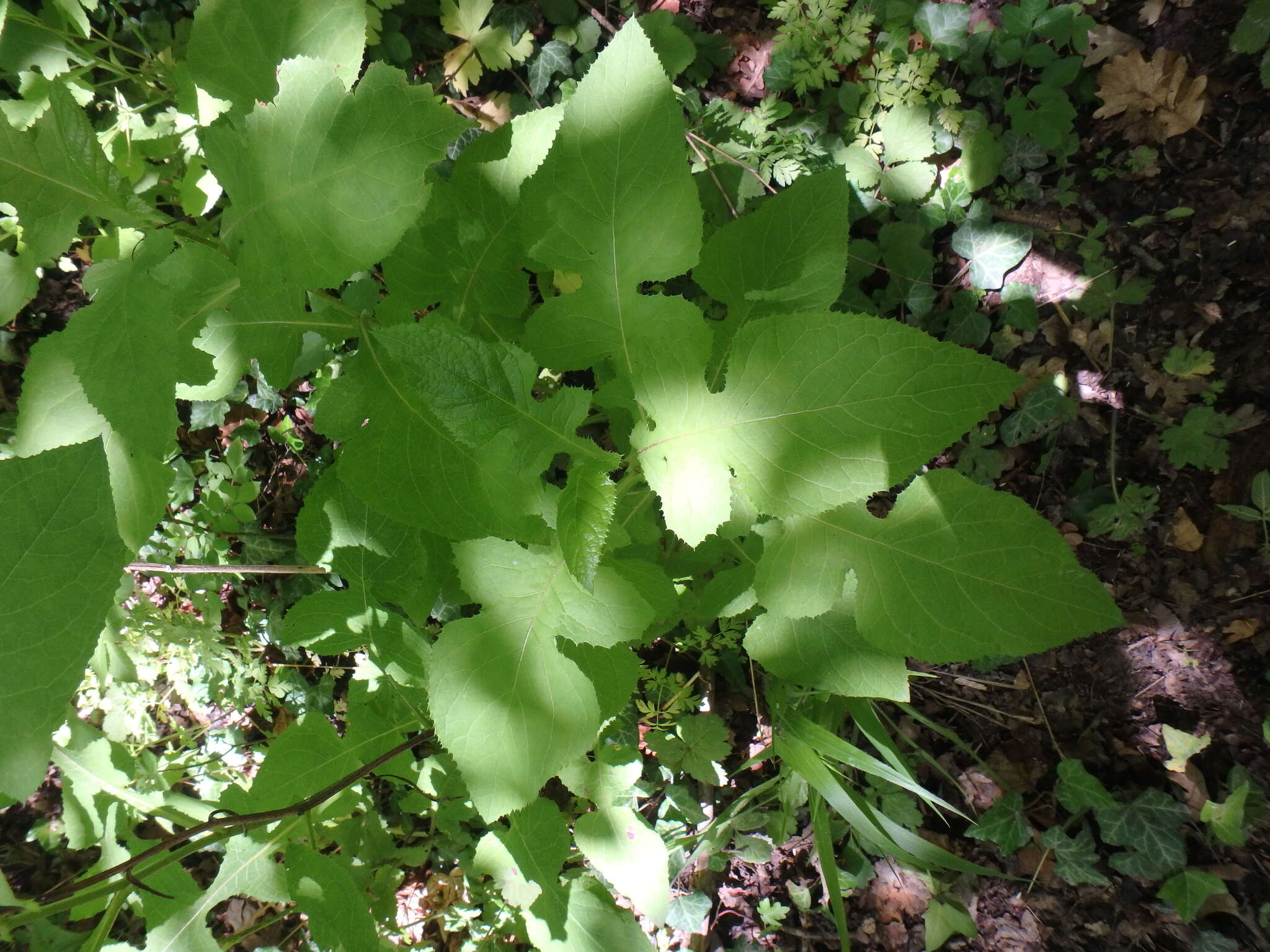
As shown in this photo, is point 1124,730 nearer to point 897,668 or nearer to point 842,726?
point 842,726

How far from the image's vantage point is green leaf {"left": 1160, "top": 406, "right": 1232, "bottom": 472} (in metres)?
2.37

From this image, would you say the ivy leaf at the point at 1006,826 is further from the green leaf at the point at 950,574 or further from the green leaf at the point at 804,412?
the green leaf at the point at 804,412

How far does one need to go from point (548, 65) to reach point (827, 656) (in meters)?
2.17

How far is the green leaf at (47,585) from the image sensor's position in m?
0.75

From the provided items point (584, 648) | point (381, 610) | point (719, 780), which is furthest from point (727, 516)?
point (719, 780)

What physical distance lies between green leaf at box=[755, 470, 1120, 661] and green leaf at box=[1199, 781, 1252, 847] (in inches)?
59.4

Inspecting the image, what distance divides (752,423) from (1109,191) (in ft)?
6.89

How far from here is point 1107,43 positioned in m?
2.51

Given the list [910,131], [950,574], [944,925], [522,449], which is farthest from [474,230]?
[944,925]

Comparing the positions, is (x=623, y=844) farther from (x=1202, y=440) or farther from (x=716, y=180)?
(x=1202, y=440)

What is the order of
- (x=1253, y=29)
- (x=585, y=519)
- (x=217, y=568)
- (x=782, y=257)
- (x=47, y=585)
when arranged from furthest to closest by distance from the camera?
1. (x=1253, y=29)
2. (x=217, y=568)
3. (x=782, y=257)
4. (x=585, y=519)
5. (x=47, y=585)

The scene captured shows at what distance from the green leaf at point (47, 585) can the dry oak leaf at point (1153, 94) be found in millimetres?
2986

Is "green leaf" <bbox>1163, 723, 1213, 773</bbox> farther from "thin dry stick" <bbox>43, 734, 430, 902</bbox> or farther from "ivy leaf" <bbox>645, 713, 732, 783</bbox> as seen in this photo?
"thin dry stick" <bbox>43, 734, 430, 902</bbox>

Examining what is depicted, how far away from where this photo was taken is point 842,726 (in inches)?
102
